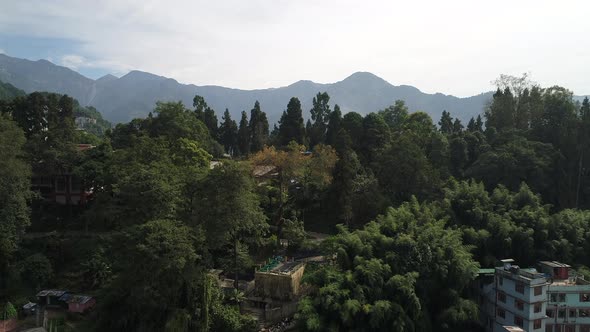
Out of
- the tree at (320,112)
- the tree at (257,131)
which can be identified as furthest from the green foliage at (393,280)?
the tree at (320,112)

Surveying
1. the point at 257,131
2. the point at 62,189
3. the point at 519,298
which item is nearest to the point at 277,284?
the point at 519,298

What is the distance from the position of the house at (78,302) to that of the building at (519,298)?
17.0m

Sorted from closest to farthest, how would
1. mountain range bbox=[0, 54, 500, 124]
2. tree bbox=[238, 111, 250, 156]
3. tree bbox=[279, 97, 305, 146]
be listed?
tree bbox=[279, 97, 305, 146] < tree bbox=[238, 111, 250, 156] < mountain range bbox=[0, 54, 500, 124]

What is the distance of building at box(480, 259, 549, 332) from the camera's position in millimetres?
17484

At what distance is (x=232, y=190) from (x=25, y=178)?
10.6m

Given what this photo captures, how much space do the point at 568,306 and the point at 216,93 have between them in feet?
403

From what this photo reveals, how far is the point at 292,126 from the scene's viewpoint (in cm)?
3366

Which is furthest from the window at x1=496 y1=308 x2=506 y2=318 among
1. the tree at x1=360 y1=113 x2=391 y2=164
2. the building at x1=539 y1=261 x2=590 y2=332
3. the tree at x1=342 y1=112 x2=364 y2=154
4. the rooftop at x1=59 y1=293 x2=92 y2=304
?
the rooftop at x1=59 y1=293 x2=92 y2=304

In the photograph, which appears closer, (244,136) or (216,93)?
(244,136)

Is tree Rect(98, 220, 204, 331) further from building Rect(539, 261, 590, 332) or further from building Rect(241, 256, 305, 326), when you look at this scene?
building Rect(539, 261, 590, 332)

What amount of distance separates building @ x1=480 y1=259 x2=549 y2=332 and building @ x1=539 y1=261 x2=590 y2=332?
535 millimetres

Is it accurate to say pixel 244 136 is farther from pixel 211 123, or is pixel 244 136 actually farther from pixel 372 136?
pixel 372 136

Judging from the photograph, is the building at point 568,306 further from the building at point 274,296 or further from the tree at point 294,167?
the tree at point 294,167

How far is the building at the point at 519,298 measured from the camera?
17.5 metres
